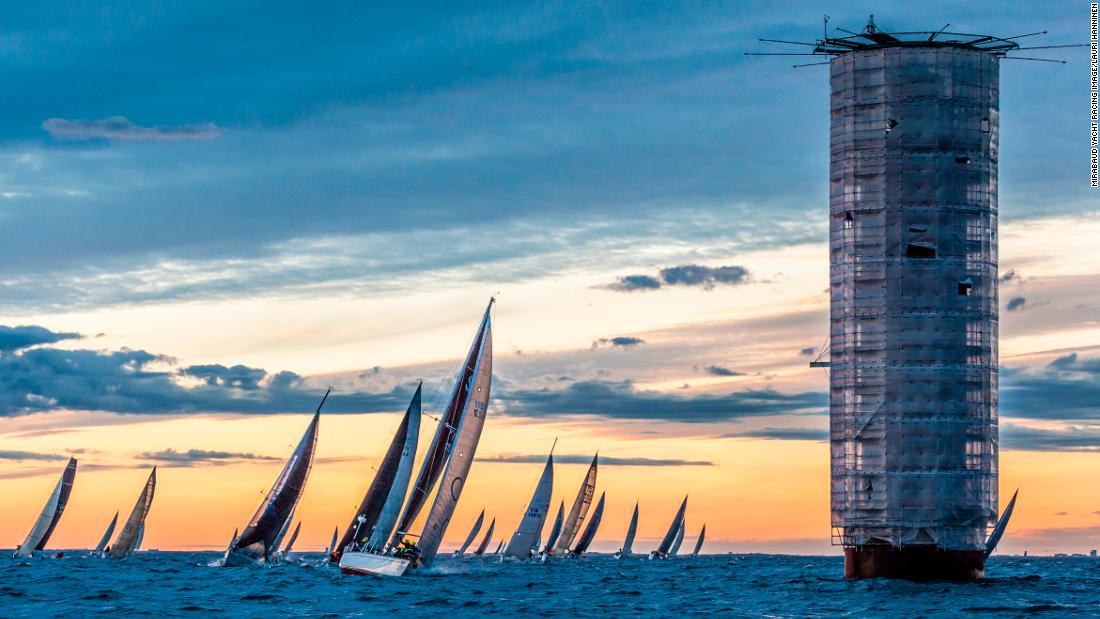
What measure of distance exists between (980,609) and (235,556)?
2366 inches

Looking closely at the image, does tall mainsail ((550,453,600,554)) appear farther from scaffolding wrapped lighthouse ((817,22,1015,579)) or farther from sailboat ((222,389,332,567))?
scaffolding wrapped lighthouse ((817,22,1015,579))

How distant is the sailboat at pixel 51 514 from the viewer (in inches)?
A: 5468

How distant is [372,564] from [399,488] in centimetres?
734

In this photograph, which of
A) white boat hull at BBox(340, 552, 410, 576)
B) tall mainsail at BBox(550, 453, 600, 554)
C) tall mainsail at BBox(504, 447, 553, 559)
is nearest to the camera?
white boat hull at BBox(340, 552, 410, 576)

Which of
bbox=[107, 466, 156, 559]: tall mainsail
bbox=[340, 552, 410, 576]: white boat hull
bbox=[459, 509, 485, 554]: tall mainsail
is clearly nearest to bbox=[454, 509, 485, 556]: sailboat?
bbox=[459, 509, 485, 554]: tall mainsail

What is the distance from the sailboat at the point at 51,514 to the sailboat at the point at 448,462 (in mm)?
63243

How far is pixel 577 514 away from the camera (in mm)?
151500

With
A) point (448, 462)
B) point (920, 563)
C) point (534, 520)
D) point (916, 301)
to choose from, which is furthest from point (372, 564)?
point (534, 520)

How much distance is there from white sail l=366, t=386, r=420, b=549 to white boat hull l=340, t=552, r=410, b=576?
3.19 feet

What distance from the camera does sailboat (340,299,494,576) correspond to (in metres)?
81.2

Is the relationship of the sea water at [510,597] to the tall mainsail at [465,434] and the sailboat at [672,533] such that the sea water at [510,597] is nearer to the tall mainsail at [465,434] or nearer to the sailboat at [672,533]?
the tall mainsail at [465,434]

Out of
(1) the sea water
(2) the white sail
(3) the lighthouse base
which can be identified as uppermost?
(2) the white sail

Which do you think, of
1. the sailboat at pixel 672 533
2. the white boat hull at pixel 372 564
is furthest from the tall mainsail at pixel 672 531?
the white boat hull at pixel 372 564

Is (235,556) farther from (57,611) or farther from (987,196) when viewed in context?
(987,196)
